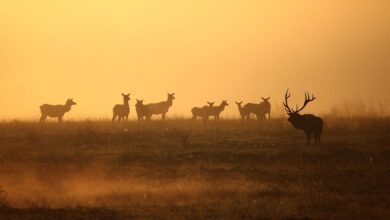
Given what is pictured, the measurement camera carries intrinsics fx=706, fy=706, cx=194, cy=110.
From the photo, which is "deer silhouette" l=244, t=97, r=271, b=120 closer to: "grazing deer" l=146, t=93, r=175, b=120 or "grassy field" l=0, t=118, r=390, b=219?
"grazing deer" l=146, t=93, r=175, b=120

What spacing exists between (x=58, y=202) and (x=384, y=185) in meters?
8.50

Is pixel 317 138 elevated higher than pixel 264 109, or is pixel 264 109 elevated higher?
pixel 264 109

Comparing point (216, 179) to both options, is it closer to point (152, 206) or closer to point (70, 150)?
point (152, 206)

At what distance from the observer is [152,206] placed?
16234 mm

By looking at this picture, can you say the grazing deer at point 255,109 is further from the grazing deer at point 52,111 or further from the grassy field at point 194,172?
the grazing deer at point 52,111

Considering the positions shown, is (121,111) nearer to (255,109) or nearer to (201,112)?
(201,112)

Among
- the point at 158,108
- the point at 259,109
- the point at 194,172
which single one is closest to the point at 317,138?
the point at 194,172

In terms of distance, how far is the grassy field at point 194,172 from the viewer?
52.1 ft

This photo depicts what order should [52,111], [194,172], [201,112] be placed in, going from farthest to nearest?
[201,112] < [52,111] < [194,172]

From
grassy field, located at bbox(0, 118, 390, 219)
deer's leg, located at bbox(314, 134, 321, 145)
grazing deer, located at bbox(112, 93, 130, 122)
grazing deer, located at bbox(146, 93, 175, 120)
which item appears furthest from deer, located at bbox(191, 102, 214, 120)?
deer's leg, located at bbox(314, 134, 321, 145)

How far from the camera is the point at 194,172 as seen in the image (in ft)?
69.3

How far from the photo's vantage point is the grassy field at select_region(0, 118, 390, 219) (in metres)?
15.9

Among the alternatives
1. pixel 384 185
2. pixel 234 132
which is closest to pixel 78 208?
pixel 384 185

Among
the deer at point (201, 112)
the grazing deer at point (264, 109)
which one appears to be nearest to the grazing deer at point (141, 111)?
the deer at point (201, 112)
